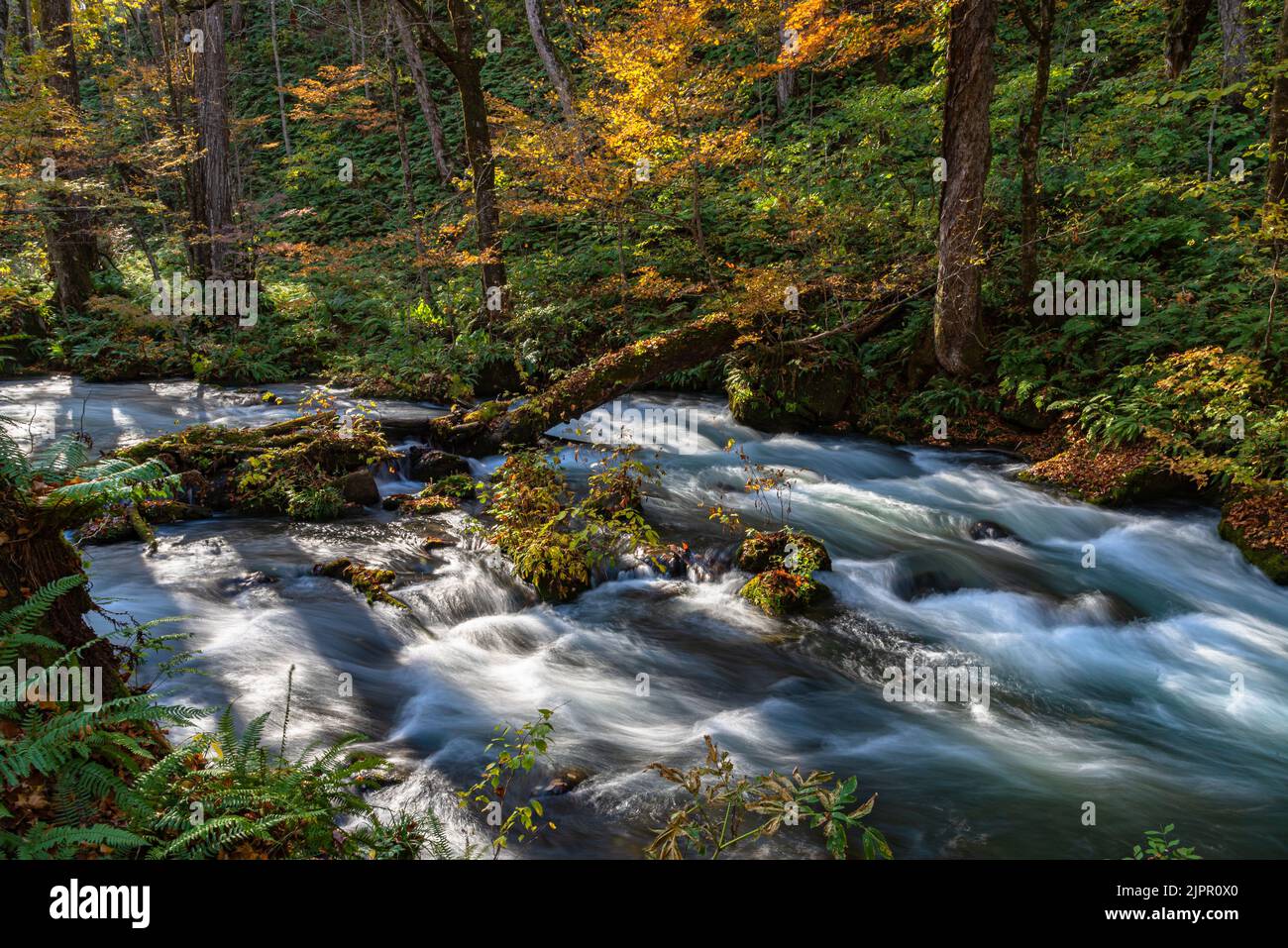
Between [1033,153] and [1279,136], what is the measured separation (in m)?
2.90

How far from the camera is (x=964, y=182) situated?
1074 centimetres

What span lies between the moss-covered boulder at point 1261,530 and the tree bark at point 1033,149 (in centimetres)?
468

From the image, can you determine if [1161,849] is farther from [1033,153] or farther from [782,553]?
[1033,153]

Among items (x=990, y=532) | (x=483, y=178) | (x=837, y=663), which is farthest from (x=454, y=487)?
(x=483, y=178)

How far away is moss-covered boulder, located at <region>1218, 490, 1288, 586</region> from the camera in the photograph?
26.1ft

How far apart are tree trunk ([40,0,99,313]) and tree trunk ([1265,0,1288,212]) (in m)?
18.2

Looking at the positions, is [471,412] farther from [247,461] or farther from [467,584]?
[467,584]

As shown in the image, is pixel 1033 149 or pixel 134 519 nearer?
pixel 134 519

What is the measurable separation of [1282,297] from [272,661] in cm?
1255

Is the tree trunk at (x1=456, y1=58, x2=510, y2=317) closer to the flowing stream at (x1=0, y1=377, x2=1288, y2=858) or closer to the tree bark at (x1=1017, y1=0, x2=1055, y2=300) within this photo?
the flowing stream at (x1=0, y1=377, x2=1288, y2=858)

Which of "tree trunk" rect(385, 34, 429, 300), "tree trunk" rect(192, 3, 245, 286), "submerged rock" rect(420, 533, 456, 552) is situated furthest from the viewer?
"tree trunk" rect(385, 34, 429, 300)

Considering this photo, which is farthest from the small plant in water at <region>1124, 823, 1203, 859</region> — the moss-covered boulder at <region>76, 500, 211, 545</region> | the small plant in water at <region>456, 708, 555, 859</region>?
the moss-covered boulder at <region>76, 500, 211, 545</region>

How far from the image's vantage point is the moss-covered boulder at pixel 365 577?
7.27 m

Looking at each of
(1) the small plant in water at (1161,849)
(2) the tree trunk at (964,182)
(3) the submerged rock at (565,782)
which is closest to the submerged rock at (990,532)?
(2) the tree trunk at (964,182)
